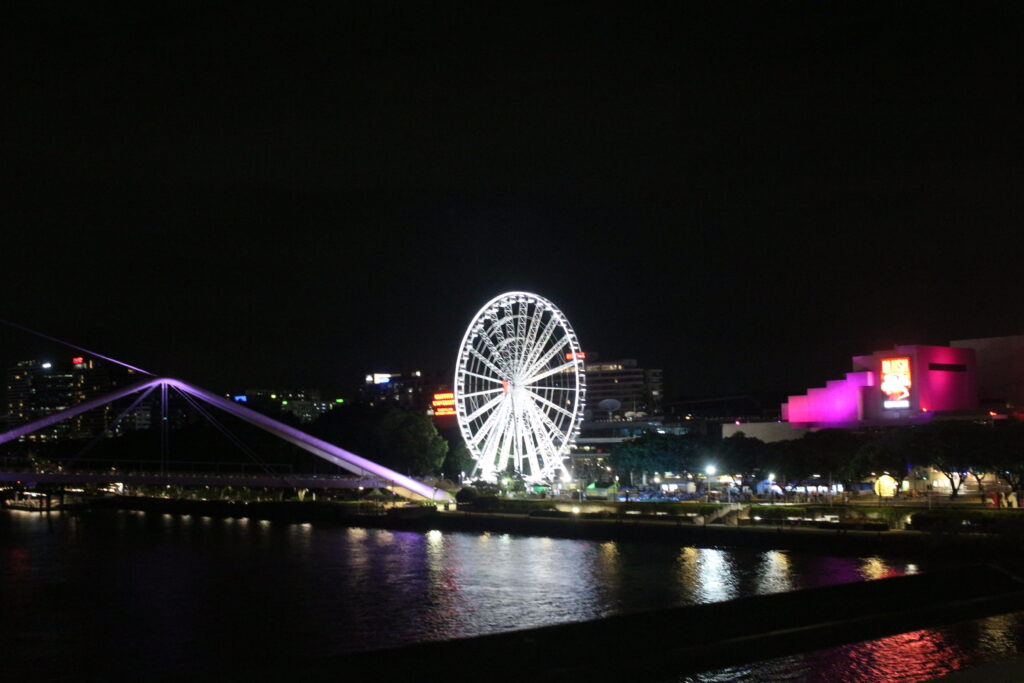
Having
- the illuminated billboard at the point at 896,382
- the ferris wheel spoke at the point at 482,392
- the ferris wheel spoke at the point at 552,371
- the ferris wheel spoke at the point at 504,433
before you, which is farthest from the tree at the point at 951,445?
the ferris wheel spoke at the point at 482,392

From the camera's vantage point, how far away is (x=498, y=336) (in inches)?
2093

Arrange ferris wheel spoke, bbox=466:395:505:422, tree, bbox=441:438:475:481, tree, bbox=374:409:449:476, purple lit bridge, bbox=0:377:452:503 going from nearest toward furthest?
1. ferris wheel spoke, bbox=466:395:505:422
2. purple lit bridge, bbox=0:377:452:503
3. tree, bbox=374:409:449:476
4. tree, bbox=441:438:475:481

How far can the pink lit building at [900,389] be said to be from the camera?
55438 millimetres

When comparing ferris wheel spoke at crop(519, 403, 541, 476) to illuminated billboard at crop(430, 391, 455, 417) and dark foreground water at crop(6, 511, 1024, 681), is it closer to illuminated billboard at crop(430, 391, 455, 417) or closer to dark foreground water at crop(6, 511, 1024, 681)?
dark foreground water at crop(6, 511, 1024, 681)

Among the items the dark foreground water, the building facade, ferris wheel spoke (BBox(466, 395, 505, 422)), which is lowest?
the dark foreground water

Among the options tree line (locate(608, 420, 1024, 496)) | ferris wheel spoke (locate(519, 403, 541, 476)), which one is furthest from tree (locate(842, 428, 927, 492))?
ferris wheel spoke (locate(519, 403, 541, 476))

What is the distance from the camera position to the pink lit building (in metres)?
55.4

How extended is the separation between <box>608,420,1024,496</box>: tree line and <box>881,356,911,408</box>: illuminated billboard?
3645 mm

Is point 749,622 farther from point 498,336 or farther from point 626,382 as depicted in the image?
point 626,382

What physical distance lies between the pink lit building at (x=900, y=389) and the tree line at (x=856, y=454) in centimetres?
365

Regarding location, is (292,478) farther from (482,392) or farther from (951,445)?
(951,445)

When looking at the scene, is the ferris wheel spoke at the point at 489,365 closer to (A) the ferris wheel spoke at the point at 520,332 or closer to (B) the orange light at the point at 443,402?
→ (A) the ferris wheel spoke at the point at 520,332

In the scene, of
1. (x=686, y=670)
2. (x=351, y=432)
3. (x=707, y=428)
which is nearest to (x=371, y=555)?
(x=686, y=670)

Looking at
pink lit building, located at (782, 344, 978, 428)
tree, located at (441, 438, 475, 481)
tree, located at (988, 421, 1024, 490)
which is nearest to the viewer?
tree, located at (988, 421, 1024, 490)
